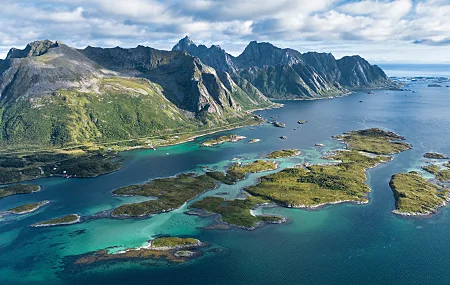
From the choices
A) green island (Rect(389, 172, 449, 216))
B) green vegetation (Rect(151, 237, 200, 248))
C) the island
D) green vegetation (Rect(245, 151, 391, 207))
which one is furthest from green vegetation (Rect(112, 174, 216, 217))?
green island (Rect(389, 172, 449, 216))

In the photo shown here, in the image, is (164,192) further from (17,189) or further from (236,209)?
(17,189)

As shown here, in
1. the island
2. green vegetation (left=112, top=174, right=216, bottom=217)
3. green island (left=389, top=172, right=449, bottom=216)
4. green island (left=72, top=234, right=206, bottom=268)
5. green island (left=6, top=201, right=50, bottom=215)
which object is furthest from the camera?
green island (left=6, top=201, right=50, bottom=215)

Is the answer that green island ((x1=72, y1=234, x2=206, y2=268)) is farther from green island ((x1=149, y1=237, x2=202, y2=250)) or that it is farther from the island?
the island

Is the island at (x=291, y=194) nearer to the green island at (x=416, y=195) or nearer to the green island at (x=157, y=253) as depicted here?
the green island at (x=416, y=195)

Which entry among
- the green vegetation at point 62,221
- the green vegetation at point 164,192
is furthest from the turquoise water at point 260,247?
the green vegetation at point 164,192

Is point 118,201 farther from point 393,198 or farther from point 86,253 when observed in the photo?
point 393,198

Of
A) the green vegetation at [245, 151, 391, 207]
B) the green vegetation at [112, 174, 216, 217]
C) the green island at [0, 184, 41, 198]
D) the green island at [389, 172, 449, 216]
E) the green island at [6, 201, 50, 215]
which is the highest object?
the green island at [0, 184, 41, 198]
